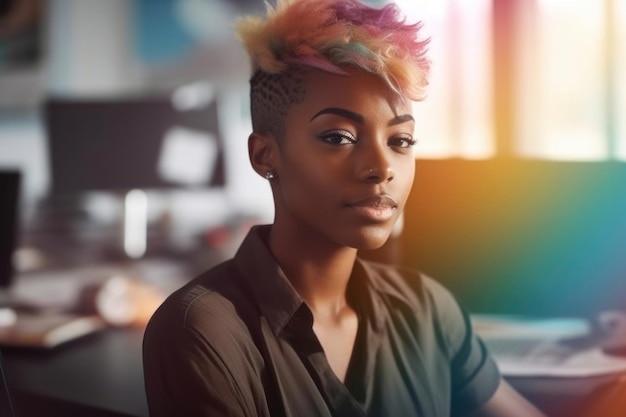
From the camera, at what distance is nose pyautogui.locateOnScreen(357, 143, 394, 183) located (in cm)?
44

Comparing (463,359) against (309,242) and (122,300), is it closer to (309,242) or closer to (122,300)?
(309,242)

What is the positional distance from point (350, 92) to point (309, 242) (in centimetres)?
11

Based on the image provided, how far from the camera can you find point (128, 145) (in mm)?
1692

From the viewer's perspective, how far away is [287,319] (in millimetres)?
464

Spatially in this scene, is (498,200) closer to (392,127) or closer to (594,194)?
(594,194)

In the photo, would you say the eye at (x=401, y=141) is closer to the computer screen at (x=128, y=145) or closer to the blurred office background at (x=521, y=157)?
the blurred office background at (x=521, y=157)

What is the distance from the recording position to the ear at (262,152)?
47 centimetres

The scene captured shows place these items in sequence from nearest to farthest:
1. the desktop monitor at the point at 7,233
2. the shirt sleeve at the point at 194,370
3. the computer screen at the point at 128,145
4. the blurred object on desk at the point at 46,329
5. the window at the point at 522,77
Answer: the shirt sleeve at the point at 194,370
the window at the point at 522,77
the blurred object on desk at the point at 46,329
the desktop monitor at the point at 7,233
the computer screen at the point at 128,145

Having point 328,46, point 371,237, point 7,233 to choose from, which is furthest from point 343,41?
point 7,233

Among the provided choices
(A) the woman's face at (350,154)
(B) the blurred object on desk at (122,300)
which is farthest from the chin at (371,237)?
(B) the blurred object on desk at (122,300)

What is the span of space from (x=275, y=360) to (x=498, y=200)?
396mm

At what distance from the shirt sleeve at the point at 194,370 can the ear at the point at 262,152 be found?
103 mm

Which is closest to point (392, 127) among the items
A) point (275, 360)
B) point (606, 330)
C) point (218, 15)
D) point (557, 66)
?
point (275, 360)

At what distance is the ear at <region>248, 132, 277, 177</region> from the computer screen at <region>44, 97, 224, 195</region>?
3.84ft
